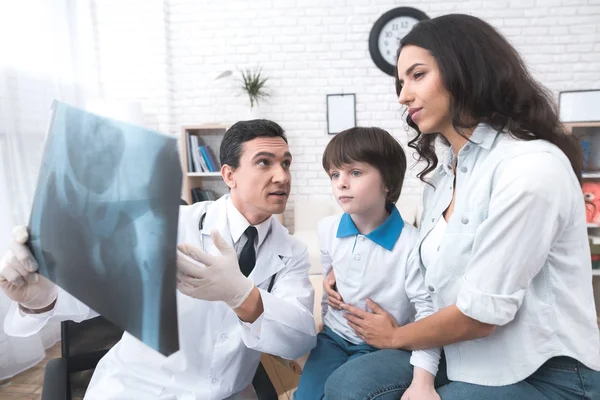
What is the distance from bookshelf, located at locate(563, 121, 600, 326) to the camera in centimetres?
315


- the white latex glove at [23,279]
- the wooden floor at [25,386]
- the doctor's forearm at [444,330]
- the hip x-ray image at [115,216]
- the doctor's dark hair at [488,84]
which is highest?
the doctor's dark hair at [488,84]

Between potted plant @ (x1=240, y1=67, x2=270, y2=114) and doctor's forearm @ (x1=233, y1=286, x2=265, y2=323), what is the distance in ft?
9.63

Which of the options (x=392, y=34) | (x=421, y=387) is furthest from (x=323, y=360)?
(x=392, y=34)

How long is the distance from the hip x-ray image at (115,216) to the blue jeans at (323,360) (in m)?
0.64


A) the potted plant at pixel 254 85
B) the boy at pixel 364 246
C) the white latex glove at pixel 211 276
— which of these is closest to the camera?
the white latex glove at pixel 211 276

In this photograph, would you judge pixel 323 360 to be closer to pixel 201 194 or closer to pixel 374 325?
pixel 374 325

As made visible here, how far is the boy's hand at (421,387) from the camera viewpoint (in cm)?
86

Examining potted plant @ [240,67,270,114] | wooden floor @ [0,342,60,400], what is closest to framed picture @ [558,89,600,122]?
potted plant @ [240,67,270,114]

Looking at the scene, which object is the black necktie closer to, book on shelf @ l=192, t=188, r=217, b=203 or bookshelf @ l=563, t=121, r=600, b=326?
book on shelf @ l=192, t=188, r=217, b=203

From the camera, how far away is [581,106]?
11.5ft

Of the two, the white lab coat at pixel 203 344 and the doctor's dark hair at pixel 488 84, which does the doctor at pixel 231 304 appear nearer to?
the white lab coat at pixel 203 344

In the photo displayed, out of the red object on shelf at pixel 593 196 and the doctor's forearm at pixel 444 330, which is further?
the red object on shelf at pixel 593 196

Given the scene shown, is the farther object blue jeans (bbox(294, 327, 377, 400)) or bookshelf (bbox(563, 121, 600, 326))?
bookshelf (bbox(563, 121, 600, 326))

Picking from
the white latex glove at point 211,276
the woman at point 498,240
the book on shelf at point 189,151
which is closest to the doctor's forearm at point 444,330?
the woman at point 498,240
